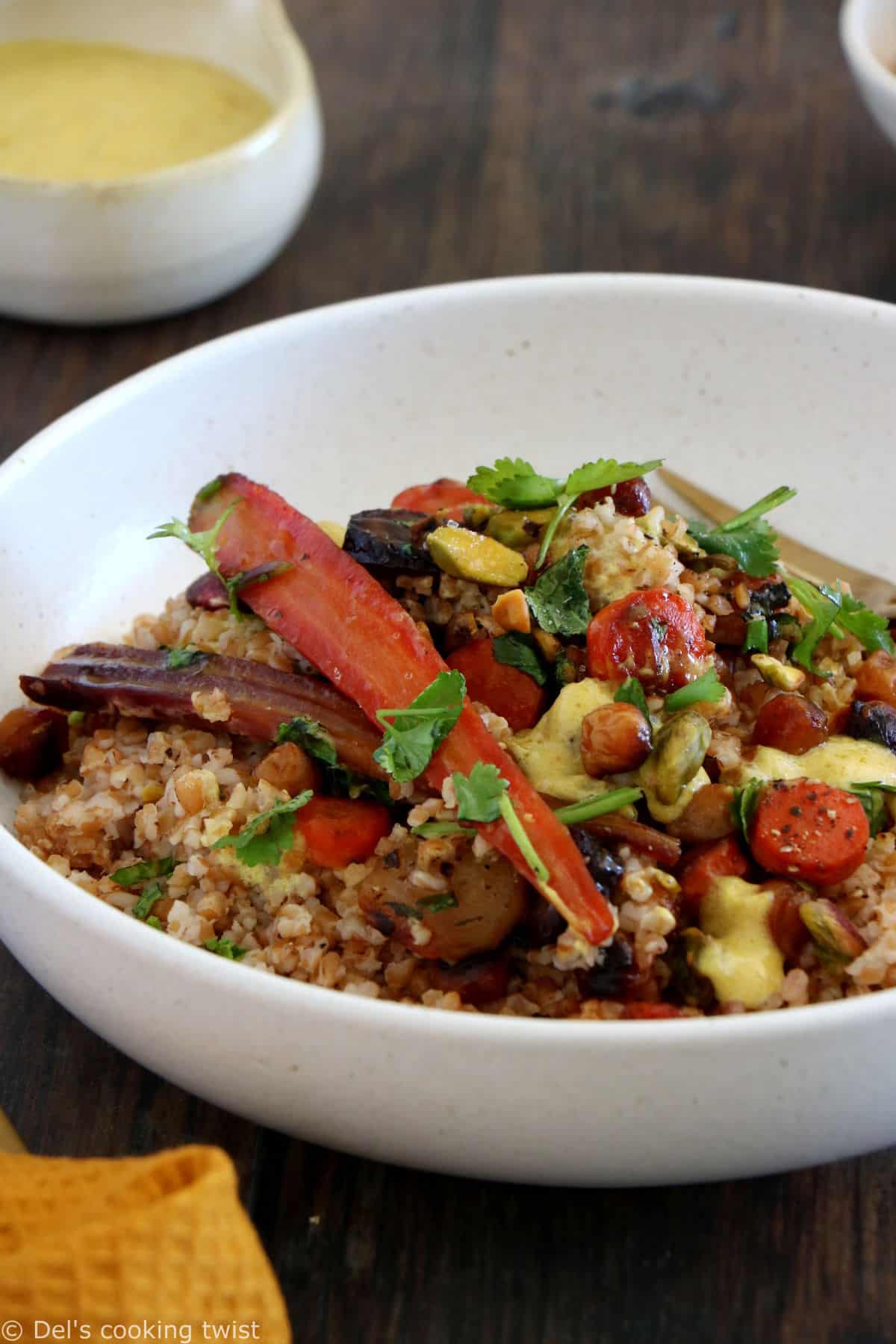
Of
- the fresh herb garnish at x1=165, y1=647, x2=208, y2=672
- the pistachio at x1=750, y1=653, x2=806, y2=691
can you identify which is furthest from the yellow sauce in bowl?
the pistachio at x1=750, y1=653, x2=806, y2=691

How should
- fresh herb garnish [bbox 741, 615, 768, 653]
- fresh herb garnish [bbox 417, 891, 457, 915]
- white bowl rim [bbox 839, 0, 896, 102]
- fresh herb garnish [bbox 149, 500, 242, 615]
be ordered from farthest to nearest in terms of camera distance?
white bowl rim [bbox 839, 0, 896, 102] → fresh herb garnish [bbox 149, 500, 242, 615] → fresh herb garnish [bbox 741, 615, 768, 653] → fresh herb garnish [bbox 417, 891, 457, 915]

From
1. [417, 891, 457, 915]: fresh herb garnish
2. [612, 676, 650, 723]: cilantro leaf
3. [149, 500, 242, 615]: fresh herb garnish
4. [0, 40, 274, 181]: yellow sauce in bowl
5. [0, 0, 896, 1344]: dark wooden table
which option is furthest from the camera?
[0, 40, 274, 181]: yellow sauce in bowl

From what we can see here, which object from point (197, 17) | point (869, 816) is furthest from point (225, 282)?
point (869, 816)

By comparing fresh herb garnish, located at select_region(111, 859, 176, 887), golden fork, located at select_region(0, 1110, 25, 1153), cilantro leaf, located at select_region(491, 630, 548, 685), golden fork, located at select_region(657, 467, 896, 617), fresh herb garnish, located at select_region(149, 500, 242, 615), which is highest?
cilantro leaf, located at select_region(491, 630, 548, 685)

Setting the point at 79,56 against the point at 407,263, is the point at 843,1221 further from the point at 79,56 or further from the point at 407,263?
the point at 79,56

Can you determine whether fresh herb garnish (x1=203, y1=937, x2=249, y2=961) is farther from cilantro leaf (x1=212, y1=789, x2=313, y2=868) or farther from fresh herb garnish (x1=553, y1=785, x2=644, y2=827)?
fresh herb garnish (x1=553, y1=785, x2=644, y2=827)

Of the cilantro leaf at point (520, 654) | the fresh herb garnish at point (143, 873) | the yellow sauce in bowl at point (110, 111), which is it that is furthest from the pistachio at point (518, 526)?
the yellow sauce in bowl at point (110, 111)
